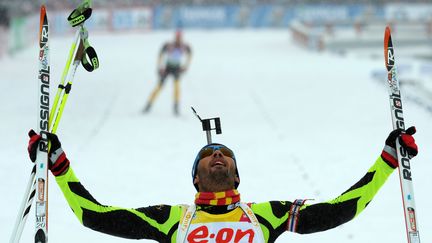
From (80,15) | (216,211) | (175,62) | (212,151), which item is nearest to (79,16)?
(80,15)

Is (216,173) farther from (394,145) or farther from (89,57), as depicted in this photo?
(89,57)

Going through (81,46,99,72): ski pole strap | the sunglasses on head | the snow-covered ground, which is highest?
the snow-covered ground

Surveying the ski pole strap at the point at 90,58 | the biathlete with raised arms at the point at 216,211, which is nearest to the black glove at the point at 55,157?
the biathlete with raised arms at the point at 216,211

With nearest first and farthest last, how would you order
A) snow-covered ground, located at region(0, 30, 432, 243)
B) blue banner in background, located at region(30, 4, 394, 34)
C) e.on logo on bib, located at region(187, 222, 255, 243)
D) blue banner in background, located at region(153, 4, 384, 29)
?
e.on logo on bib, located at region(187, 222, 255, 243) < snow-covered ground, located at region(0, 30, 432, 243) < blue banner in background, located at region(30, 4, 394, 34) < blue banner in background, located at region(153, 4, 384, 29)

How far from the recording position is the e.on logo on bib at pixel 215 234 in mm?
4793

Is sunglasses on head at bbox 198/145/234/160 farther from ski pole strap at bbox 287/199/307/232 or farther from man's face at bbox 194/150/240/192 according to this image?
ski pole strap at bbox 287/199/307/232

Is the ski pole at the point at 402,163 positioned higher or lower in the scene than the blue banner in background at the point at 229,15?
lower

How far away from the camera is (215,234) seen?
4793 millimetres

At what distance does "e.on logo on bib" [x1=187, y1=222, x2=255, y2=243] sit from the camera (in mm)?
4793

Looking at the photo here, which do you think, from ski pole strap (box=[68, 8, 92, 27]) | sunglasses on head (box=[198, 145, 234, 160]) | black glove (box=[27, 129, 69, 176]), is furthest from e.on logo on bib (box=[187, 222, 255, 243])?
ski pole strap (box=[68, 8, 92, 27])

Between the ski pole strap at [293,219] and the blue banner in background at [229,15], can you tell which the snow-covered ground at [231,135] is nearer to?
the ski pole strap at [293,219]

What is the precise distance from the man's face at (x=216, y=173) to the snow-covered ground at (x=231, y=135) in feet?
12.1

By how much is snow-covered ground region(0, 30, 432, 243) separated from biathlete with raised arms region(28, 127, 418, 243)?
3430 mm

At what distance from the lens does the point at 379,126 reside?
1565 cm
